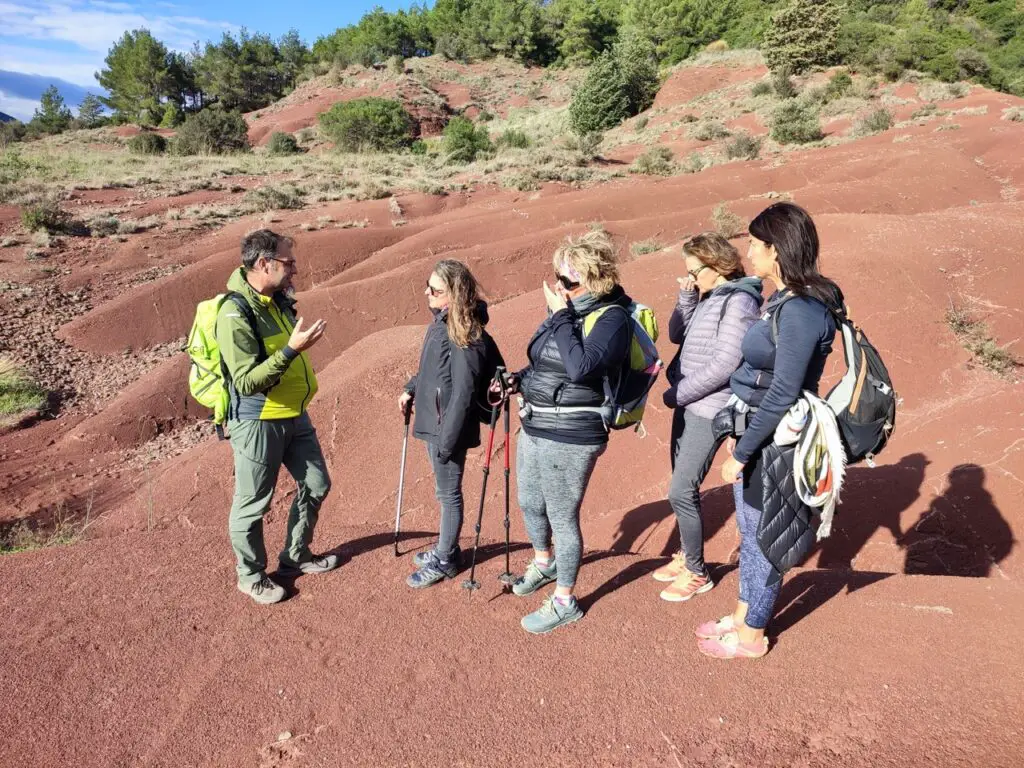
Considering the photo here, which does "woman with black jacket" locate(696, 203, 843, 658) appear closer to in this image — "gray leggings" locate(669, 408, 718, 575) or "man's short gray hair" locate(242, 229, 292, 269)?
"gray leggings" locate(669, 408, 718, 575)

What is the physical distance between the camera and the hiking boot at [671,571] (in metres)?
3.58

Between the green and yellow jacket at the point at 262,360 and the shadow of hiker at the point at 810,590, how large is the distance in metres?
2.56

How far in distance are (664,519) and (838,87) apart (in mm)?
28237

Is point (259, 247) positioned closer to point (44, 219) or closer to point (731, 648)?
point (731, 648)

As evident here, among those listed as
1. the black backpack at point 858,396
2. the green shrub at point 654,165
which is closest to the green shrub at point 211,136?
the green shrub at point 654,165

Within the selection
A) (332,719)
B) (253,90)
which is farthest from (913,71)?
(253,90)

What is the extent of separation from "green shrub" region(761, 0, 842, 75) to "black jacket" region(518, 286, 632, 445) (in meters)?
34.6

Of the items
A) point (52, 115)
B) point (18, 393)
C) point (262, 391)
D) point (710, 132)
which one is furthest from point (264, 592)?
point (52, 115)

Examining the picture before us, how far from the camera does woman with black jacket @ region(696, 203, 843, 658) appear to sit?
2393mm

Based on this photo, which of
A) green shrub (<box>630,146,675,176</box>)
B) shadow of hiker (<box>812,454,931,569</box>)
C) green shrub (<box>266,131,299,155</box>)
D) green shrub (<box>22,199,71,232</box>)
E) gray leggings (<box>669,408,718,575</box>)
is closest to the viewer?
gray leggings (<box>669,408,718,575</box>)

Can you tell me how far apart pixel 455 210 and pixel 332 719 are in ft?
56.4

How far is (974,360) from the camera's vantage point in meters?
7.29

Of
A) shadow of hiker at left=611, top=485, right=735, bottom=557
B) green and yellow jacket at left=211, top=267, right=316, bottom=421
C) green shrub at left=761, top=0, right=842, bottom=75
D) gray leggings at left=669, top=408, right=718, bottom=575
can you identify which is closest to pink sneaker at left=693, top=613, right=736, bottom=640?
gray leggings at left=669, top=408, right=718, bottom=575

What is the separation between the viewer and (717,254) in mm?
3232
